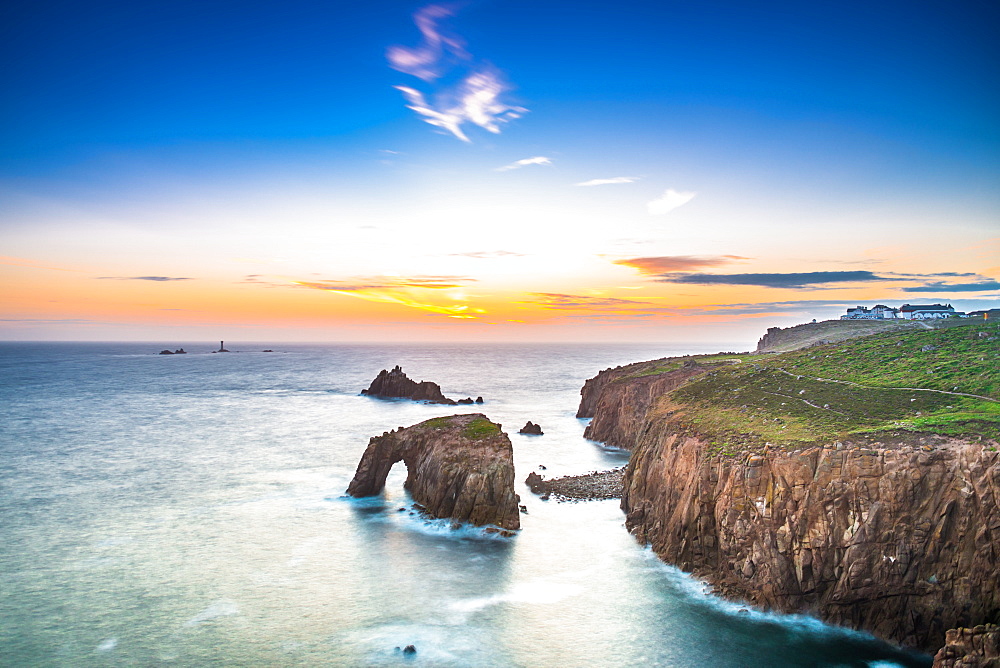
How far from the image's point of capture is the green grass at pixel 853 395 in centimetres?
3891

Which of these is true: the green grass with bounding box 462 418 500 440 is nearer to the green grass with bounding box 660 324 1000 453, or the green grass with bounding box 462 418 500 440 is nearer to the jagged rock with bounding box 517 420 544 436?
the green grass with bounding box 660 324 1000 453

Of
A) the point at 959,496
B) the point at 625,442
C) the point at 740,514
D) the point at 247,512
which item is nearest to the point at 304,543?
the point at 247,512

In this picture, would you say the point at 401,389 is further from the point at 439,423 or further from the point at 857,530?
the point at 857,530

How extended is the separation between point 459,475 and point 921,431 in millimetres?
35415

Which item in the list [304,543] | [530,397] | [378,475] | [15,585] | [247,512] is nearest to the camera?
[15,585]

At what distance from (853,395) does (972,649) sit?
2601 cm

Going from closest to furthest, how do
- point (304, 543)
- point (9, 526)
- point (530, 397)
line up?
point (304, 543) → point (9, 526) → point (530, 397)

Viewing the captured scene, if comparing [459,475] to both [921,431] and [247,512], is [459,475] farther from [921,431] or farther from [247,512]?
[921,431]

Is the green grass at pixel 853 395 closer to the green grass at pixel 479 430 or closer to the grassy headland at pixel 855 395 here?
the grassy headland at pixel 855 395

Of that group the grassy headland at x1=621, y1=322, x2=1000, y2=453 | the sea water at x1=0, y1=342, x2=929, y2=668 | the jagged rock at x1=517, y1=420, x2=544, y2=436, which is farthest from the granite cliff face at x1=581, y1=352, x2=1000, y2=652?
the jagged rock at x1=517, y1=420, x2=544, y2=436

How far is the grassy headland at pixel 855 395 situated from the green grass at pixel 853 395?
0.07 m

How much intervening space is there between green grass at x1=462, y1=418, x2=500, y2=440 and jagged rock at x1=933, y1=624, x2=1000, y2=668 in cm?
3769

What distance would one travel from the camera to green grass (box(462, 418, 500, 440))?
56.9 metres

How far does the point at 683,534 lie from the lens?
4253 centimetres
